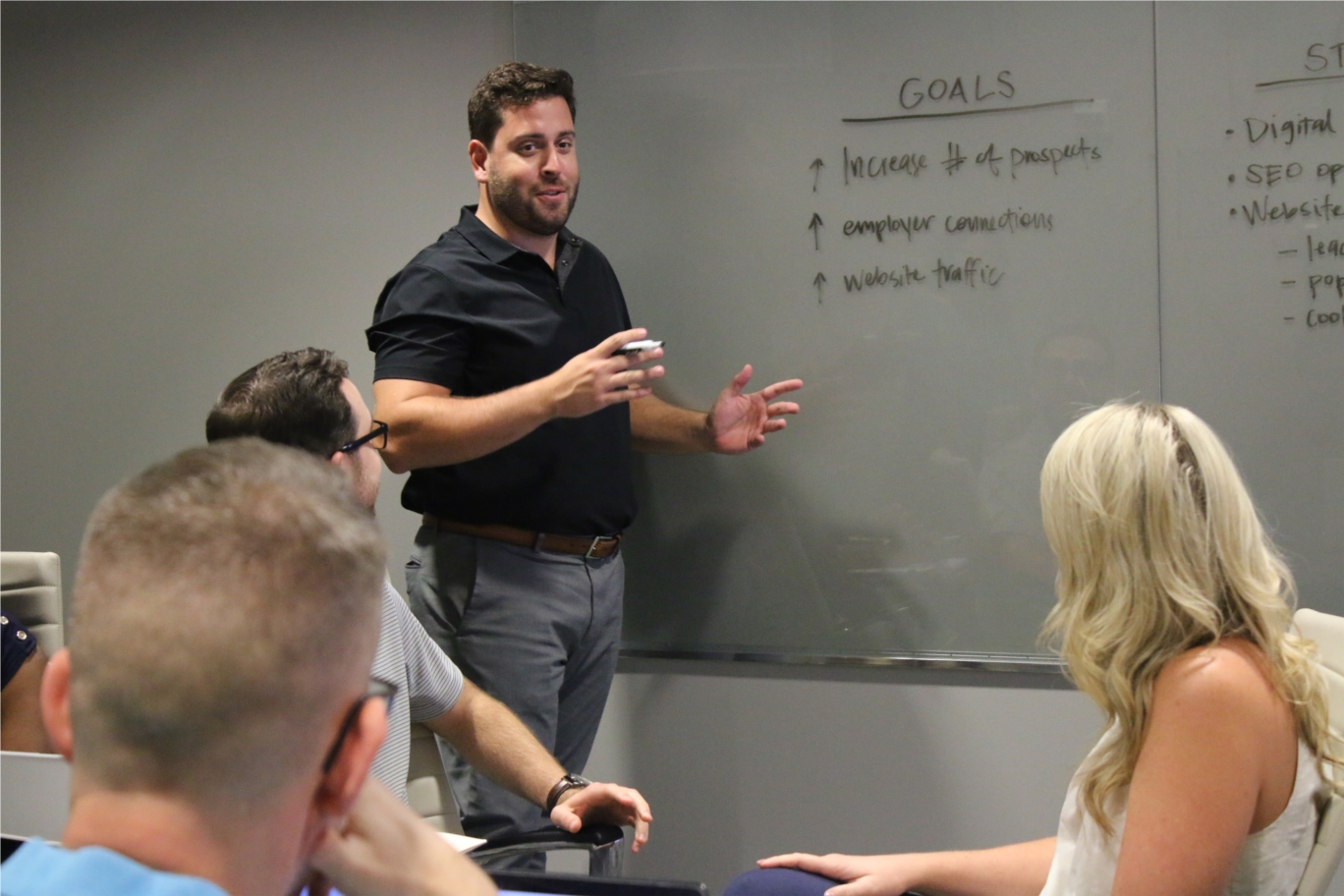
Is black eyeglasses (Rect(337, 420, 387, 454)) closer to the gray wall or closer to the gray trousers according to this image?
the gray trousers

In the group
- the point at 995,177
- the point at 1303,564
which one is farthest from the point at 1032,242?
the point at 1303,564

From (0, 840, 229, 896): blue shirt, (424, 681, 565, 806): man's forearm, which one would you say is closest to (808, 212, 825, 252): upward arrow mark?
(424, 681, 565, 806): man's forearm

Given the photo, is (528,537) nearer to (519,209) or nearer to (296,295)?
(519,209)

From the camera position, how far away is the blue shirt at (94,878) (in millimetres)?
557

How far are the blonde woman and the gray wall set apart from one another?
119cm

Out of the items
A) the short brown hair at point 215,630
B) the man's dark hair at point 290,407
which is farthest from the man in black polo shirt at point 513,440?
the short brown hair at point 215,630

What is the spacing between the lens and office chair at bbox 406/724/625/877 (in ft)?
4.99

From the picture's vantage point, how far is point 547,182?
2.32m

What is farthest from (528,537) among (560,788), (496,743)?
(560,788)

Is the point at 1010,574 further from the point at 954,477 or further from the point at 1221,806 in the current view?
the point at 1221,806

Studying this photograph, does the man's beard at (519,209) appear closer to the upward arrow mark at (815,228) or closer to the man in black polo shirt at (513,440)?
the man in black polo shirt at (513,440)

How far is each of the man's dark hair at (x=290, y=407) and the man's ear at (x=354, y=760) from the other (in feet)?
3.31

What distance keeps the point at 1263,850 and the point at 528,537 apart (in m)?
1.41

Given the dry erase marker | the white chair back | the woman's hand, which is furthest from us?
the dry erase marker
